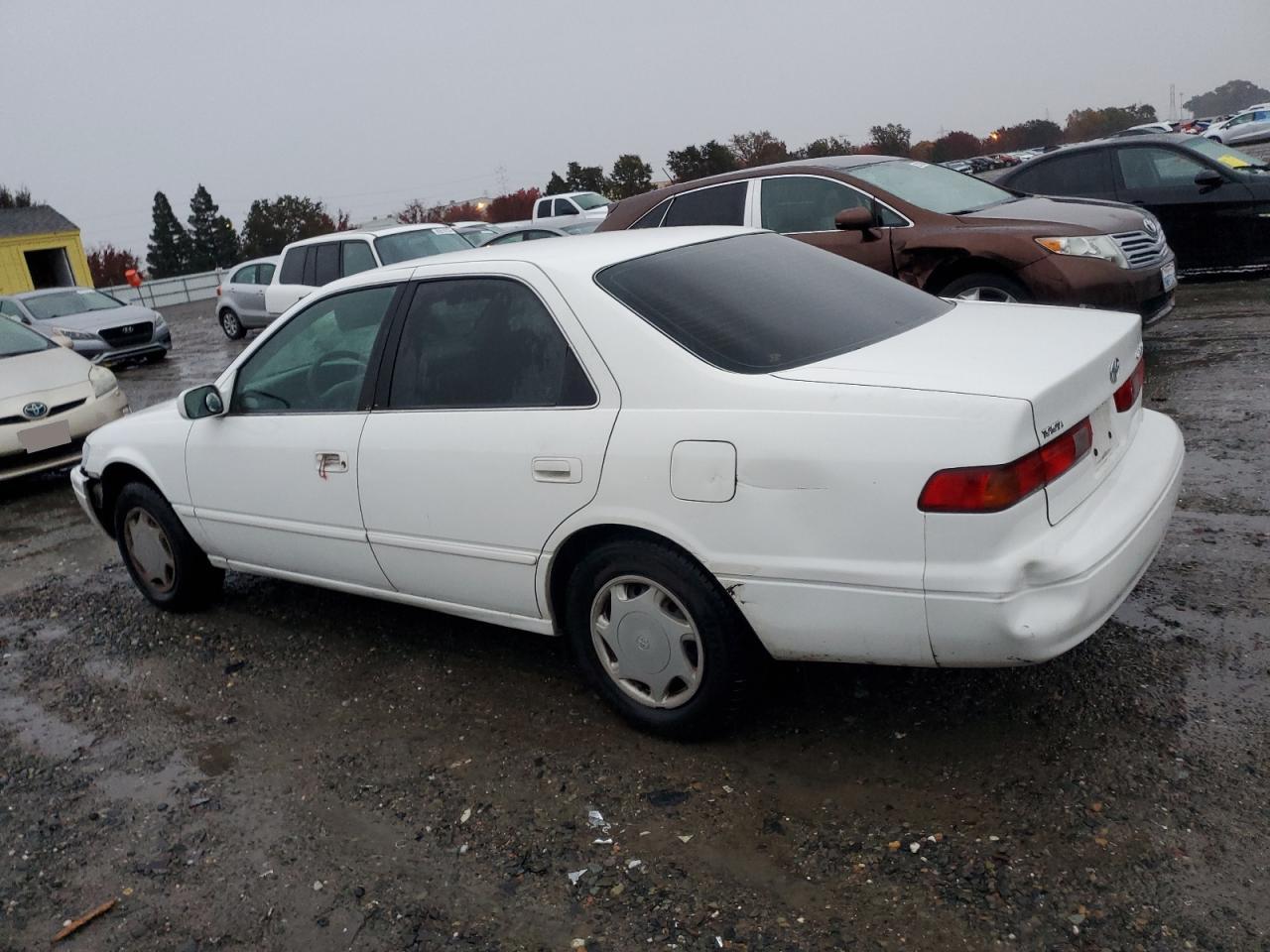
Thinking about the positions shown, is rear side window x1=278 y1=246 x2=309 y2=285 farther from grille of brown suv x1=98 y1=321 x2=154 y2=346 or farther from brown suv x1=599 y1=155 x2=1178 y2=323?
brown suv x1=599 y1=155 x2=1178 y2=323

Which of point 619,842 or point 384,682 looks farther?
point 384,682

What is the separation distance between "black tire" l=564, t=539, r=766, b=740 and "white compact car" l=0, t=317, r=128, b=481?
611 cm

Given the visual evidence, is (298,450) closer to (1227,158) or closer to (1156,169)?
(1156,169)

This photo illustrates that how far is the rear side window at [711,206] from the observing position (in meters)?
8.23

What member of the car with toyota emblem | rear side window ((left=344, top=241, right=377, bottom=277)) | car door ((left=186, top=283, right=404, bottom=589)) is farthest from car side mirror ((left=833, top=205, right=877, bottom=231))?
the car with toyota emblem

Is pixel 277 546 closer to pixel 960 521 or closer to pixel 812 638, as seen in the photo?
pixel 812 638

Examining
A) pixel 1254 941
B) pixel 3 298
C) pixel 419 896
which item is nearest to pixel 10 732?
pixel 419 896

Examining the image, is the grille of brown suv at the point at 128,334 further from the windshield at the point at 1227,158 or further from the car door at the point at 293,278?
the windshield at the point at 1227,158

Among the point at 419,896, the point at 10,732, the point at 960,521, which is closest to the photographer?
the point at 960,521

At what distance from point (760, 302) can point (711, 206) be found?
500 cm

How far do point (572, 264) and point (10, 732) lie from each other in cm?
290

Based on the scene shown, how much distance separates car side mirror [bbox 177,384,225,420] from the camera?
4570mm

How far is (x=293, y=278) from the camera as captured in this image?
543 inches

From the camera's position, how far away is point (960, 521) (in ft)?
9.00
